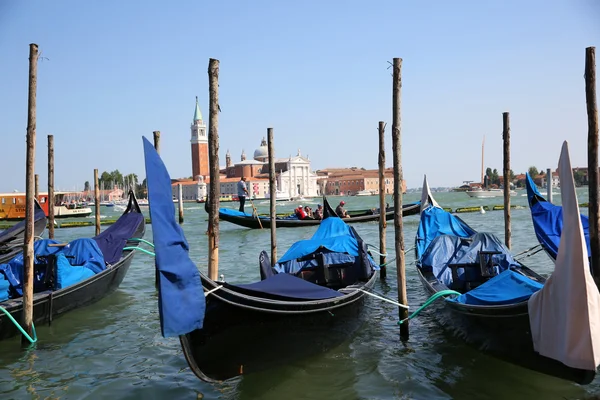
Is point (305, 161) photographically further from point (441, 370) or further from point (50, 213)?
point (441, 370)

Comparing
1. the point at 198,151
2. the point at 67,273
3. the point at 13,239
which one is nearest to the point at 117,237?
the point at 67,273

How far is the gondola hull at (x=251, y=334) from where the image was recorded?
2934 millimetres

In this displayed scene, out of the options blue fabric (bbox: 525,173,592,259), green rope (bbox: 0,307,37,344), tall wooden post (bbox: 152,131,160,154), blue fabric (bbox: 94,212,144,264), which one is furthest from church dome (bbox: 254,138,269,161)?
green rope (bbox: 0,307,37,344)

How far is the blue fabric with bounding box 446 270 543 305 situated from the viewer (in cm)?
307

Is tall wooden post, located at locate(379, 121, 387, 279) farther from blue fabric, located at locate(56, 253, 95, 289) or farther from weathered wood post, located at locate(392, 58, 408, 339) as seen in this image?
blue fabric, located at locate(56, 253, 95, 289)

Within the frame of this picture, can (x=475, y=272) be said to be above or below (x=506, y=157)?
below

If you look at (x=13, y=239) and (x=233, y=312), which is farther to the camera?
(x=13, y=239)

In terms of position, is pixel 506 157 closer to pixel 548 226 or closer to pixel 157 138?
pixel 548 226

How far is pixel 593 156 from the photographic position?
3598 millimetres

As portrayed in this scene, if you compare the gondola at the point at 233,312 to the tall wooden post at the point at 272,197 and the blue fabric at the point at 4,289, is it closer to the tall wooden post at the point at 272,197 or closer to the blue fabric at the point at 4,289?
the blue fabric at the point at 4,289

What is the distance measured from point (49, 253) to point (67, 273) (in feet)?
1.25

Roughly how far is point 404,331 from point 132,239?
13.1 ft

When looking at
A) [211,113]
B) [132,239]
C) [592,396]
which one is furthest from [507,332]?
[132,239]

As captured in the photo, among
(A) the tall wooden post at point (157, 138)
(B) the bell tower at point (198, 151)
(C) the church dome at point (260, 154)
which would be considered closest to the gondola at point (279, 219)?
(A) the tall wooden post at point (157, 138)
